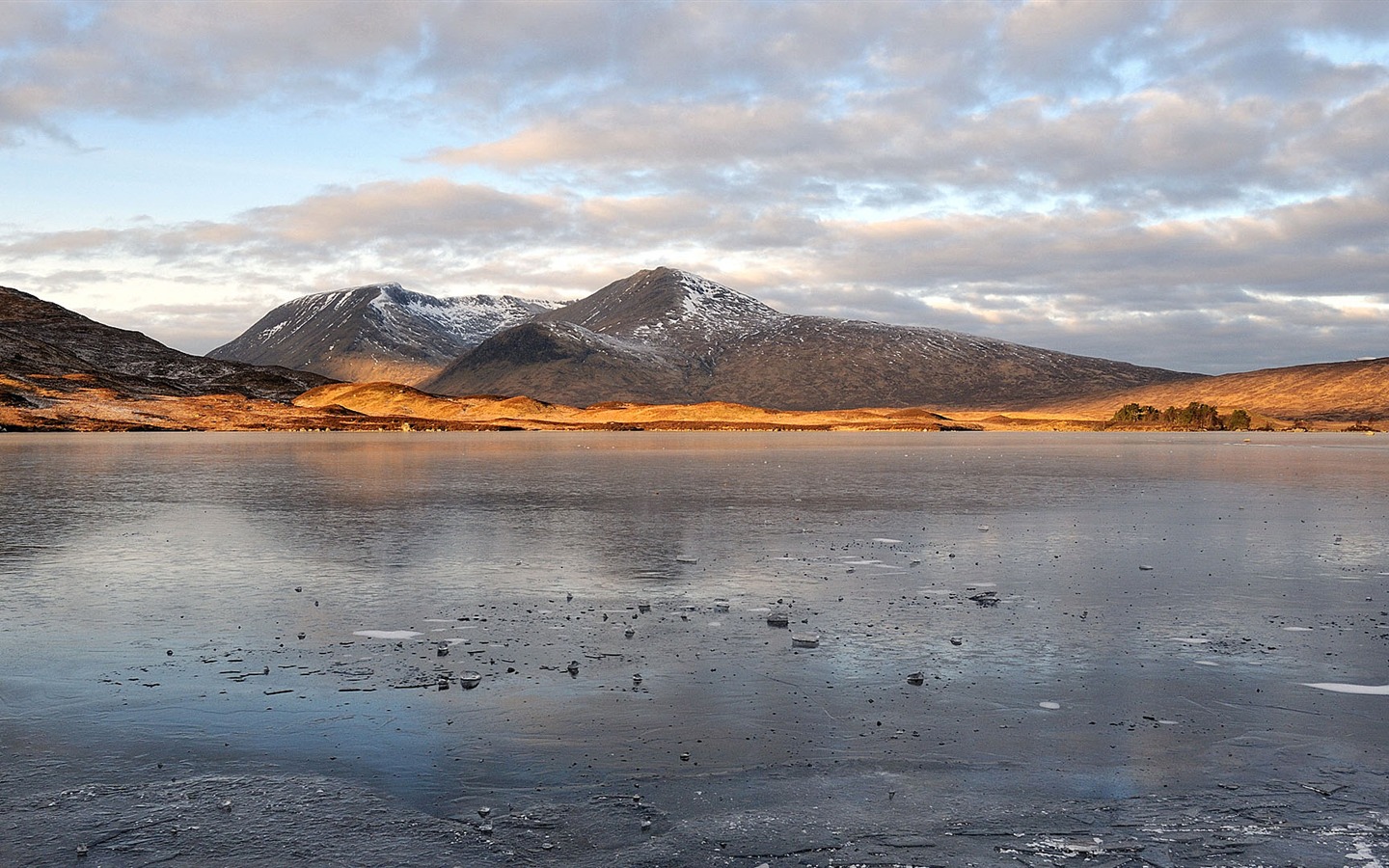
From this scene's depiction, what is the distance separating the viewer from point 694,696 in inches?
441

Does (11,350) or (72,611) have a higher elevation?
(11,350)

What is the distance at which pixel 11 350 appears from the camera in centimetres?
19425

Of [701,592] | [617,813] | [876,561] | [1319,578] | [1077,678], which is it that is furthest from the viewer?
[876,561]

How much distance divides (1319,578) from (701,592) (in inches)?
445

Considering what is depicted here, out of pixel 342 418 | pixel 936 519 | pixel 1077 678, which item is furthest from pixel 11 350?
pixel 1077 678

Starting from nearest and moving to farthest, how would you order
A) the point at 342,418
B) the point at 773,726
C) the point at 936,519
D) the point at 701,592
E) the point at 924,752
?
the point at 924,752, the point at 773,726, the point at 701,592, the point at 936,519, the point at 342,418

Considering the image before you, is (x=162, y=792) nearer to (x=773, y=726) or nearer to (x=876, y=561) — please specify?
(x=773, y=726)

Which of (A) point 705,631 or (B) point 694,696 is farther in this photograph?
(A) point 705,631

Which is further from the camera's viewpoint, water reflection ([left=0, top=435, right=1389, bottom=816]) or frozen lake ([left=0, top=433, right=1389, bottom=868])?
water reflection ([left=0, top=435, right=1389, bottom=816])

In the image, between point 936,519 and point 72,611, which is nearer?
point 72,611

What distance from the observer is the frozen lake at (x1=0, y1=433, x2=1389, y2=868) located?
788 cm

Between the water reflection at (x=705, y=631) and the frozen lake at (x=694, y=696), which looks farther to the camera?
the water reflection at (x=705, y=631)

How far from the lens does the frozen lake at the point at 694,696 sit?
7.88 metres

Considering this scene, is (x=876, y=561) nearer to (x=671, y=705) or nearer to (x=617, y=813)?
(x=671, y=705)
